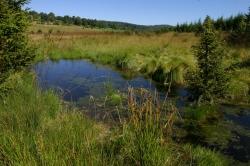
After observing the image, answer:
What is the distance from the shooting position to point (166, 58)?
22531 mm

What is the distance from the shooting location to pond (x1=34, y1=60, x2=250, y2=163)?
8.92 metres

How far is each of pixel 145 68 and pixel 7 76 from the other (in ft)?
44.5

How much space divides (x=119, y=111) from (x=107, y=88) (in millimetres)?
2728

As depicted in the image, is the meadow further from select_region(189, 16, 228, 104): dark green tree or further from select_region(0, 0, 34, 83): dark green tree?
select_region(189, 16, 228, 104): dark green tree

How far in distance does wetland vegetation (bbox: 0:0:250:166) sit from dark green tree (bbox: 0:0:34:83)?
0.08 ft

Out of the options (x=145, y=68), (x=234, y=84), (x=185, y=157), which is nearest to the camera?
(x=185, y=157)

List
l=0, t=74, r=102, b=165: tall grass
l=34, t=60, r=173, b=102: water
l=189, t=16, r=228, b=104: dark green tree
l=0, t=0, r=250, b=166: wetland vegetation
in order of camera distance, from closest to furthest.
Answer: l=0, t=74, r=102, b=165: tall grass, l=0, t=0, r=250, b=166: wetland vegetation, l=189, t=16, r=228, b=104: dark green tree, l=34, t=60, r=173, b=102: water

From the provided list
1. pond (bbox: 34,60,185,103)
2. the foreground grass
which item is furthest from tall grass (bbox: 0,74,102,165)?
pond (bbox: 34,60,185,103)

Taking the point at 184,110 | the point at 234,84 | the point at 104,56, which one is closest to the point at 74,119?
the point at 184,110

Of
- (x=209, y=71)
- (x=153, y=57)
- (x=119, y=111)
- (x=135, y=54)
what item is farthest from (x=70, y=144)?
(x=135, y=54)

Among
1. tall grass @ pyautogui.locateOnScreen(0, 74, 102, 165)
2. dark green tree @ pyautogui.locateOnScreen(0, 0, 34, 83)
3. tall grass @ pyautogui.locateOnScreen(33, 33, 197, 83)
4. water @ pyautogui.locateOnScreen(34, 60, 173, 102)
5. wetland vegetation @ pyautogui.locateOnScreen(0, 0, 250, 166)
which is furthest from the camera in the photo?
tall grass @ pyautogui.locateOnScreen(33, 33, 197, 83)

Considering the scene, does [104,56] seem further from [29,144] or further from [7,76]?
[29,144]

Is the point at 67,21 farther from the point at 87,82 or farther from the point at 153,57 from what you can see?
the point at 87,82

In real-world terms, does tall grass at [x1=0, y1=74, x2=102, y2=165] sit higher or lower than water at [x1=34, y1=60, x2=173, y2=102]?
higher
